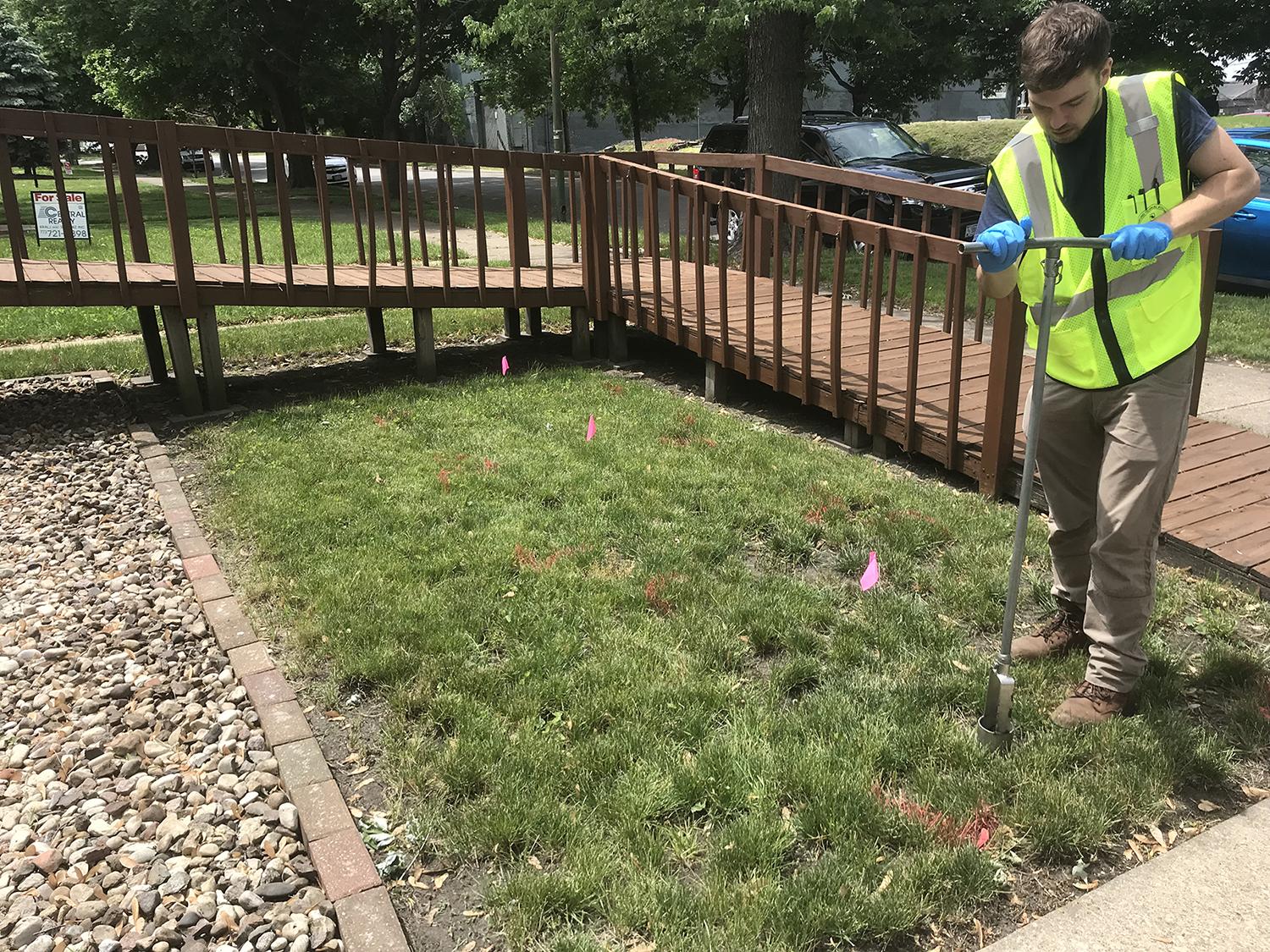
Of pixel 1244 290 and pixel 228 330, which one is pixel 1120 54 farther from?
pixel 228 330

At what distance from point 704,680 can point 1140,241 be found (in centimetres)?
179

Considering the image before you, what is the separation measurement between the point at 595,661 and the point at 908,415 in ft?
8.40

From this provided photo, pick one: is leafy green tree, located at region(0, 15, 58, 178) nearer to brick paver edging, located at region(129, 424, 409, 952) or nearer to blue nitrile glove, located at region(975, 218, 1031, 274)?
brick paver edging, located at region(129, 424, 409, 952)

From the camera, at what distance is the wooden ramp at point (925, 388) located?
4098 millimetres

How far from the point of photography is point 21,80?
81.9 ft

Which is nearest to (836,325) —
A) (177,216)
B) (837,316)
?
(837,316)

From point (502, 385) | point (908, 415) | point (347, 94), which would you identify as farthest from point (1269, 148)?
point (347, 94)

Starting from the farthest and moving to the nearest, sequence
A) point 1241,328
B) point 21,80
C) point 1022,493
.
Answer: point 21,80
point 1241,328
point 1022,493

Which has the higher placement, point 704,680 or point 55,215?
point 55,215

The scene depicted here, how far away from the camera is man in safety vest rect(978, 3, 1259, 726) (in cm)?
255

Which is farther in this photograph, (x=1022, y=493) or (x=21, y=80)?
(x=21, y=80)

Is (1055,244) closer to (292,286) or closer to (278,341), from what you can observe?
(292,286)

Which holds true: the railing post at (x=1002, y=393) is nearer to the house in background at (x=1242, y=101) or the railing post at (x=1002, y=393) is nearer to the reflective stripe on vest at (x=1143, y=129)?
the reflective stripe on vest at (x=1143, y=129)

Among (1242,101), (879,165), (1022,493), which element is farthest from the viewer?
(1242,101)
